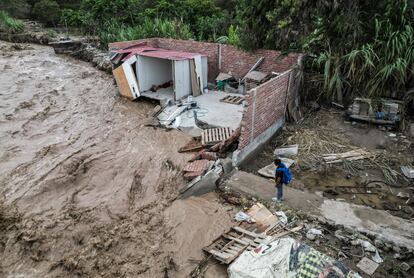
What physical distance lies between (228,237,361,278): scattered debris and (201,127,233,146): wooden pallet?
436 cm

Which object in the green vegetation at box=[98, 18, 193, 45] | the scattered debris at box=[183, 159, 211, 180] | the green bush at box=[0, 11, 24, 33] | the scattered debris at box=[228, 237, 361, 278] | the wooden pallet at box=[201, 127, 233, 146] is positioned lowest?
the scattered debris at box=[183, 159, 211, 180]

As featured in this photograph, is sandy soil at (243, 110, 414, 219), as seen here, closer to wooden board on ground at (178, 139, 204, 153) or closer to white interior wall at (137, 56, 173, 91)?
wooden board on ground at (178, 139, 204, 153)

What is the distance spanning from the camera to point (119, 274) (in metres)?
5.23

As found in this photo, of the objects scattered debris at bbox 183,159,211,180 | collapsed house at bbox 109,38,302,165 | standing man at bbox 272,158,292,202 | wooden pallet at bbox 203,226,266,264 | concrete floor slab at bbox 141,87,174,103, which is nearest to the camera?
wooden pallet at bbox 203,226,266,264

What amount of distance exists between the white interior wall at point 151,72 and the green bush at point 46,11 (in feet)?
65.0

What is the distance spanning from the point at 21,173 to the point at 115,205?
118 inches

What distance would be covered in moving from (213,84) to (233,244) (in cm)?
875

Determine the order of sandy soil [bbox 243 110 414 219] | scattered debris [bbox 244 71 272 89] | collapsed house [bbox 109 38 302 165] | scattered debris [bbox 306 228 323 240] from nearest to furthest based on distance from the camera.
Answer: scattered debris [bbox 306 228 323 240], sandy soil [bbox 243 110 414 219], collapsed house [bbox 109 38 302 165], scattered debris [bbox 244 71 272 89]

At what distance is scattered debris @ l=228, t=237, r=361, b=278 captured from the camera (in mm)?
4391

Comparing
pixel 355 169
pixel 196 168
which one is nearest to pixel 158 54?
pixel 196 168

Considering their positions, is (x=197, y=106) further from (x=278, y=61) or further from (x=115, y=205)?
(x=115, y=205)

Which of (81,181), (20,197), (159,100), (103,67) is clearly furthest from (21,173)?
(103,67)

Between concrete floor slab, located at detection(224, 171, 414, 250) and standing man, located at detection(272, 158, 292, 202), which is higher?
standing man, located at detection(272, 158, 292, 202)

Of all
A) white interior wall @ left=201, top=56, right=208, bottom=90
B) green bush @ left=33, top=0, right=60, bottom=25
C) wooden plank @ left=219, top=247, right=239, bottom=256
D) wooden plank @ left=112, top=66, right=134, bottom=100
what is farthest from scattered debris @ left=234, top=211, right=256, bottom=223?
green bush @ left=33, top=0, right=60, bottom=25
